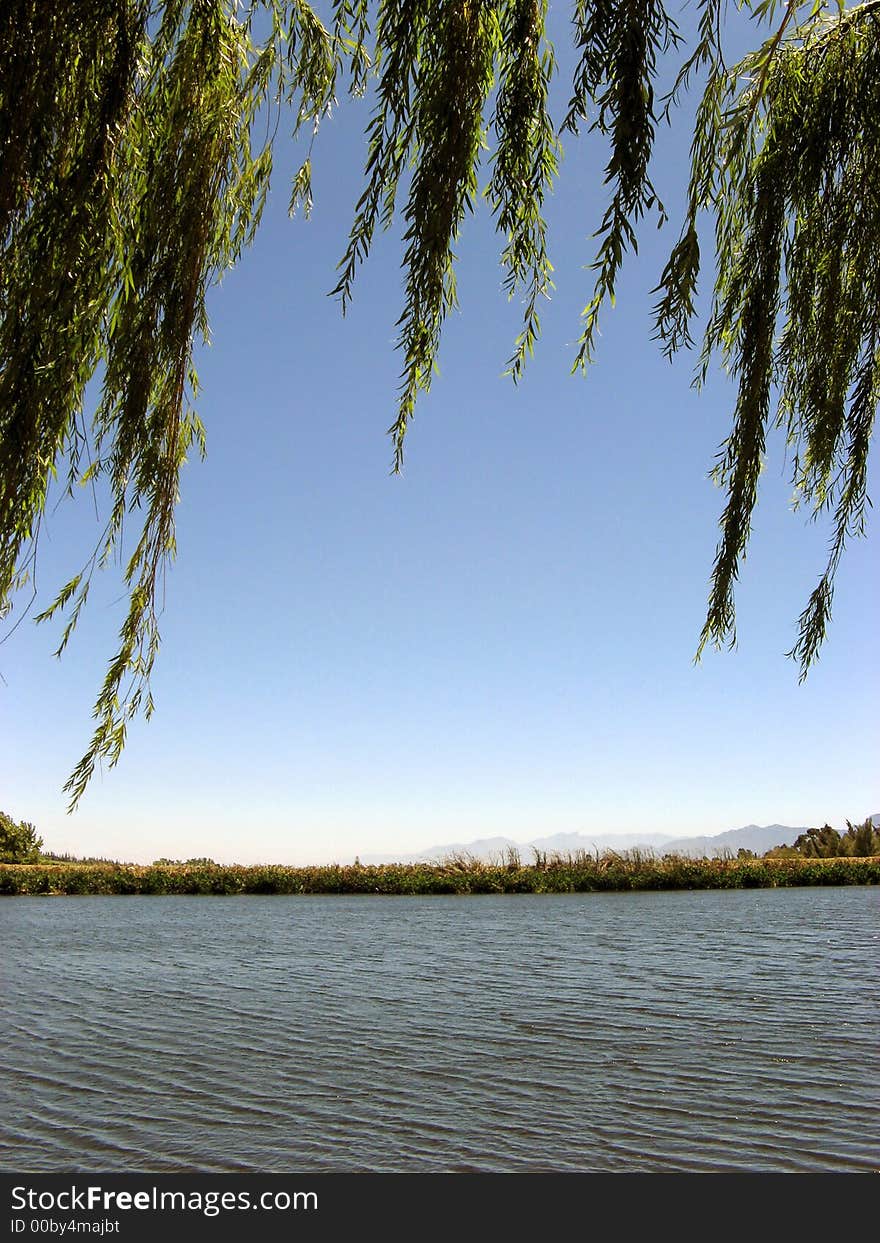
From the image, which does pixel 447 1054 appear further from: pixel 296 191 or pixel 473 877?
pixel 473 877

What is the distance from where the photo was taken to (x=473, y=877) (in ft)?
90.3

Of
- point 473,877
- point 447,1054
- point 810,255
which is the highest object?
point 810,255

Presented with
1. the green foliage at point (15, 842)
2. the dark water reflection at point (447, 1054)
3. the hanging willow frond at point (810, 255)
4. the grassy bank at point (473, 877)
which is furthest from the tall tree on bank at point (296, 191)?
the green foliage at point (15, 842)

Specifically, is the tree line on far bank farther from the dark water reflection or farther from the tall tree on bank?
the tall tree on bank

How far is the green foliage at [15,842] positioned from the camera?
29.9m

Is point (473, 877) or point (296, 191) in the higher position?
point (296, 191)

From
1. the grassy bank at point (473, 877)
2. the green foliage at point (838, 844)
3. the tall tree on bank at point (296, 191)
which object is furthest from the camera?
the green foliage at point (838, 844)

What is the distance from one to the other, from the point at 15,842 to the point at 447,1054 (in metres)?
28.4

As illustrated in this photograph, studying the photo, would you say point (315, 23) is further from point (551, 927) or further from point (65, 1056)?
point (551, 927)

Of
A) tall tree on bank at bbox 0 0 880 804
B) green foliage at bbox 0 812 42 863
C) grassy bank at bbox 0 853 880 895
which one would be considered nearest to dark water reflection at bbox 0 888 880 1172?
tall tree on bank at bbox 0 0 880 804

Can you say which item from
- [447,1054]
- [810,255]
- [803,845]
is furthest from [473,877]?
[810,255]

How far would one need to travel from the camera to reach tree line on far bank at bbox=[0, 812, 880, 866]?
30.1m

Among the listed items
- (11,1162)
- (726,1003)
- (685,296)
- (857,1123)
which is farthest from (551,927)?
(685,296)

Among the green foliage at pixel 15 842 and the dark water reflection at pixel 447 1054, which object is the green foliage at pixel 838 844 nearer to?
the dark water reflection at pixel 447 1054
